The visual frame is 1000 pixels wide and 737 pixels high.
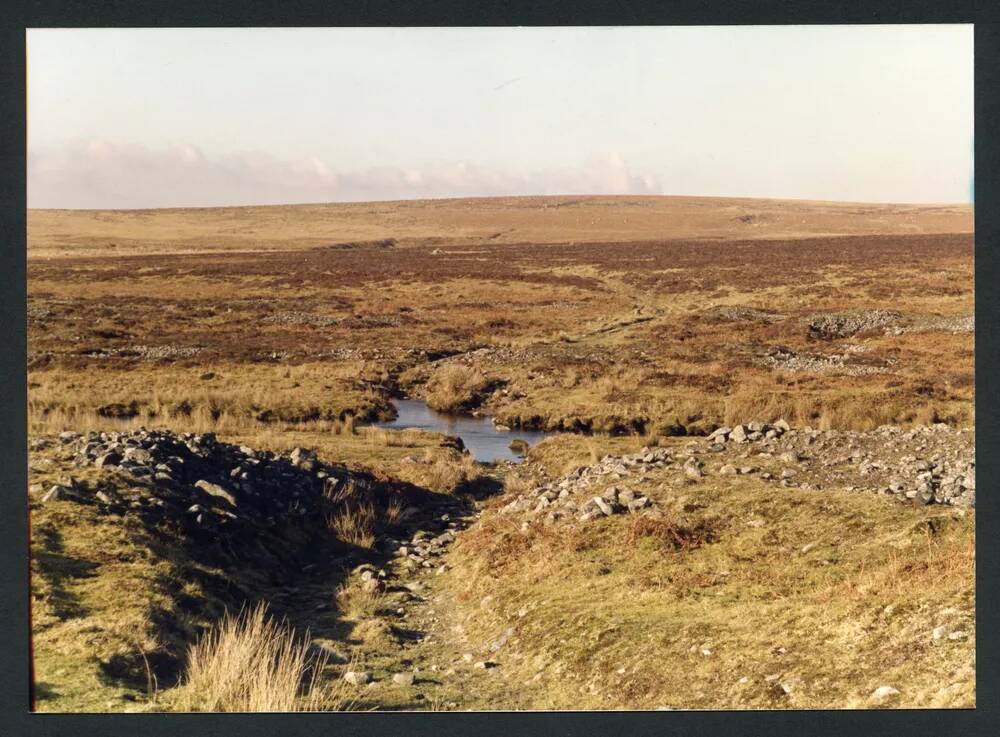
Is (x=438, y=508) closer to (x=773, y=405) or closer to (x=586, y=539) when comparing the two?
(x=586, y=539)

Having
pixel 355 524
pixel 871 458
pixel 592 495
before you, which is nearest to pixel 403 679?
pixel 355 524

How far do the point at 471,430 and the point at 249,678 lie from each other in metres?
18.3

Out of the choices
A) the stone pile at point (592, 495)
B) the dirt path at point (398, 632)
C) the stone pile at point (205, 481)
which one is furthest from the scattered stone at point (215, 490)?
the stone pile at point (592, 495)

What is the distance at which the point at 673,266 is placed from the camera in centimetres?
7806

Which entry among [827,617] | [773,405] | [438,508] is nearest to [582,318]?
[773,405]

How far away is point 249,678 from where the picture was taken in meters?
9.22

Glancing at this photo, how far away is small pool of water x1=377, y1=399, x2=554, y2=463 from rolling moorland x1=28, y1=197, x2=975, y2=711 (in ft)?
2.61

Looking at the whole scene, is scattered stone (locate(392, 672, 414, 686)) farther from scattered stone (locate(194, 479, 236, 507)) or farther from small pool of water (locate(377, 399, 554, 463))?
small pool of water (locate(377, 399, 554, 463))

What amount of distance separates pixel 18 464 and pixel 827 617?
365 inches

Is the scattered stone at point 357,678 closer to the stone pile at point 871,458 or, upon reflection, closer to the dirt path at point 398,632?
the dirt path at point 398,632

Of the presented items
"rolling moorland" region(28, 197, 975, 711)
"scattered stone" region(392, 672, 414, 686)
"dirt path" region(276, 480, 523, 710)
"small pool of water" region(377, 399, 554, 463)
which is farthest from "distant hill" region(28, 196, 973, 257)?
"scattered stone" region(392, 672, 414, 686)

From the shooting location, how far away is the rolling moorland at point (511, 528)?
374 inches

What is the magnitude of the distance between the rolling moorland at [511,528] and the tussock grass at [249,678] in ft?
0.13

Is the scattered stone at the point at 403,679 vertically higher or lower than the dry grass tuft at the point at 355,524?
lower
